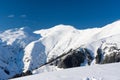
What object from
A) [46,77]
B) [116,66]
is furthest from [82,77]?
[116,66]

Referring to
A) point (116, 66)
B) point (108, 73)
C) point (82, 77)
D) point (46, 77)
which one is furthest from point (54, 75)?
point (116, 66)

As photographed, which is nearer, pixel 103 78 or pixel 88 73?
pixel 103 78

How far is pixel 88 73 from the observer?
24.8 metres

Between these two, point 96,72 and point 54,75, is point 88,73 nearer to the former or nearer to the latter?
point 96,72

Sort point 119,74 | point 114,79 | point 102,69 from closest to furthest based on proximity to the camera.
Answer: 1. point 114,79
2. point 119,74
3. point 102,69

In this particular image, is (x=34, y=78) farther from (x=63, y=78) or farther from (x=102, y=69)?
(x=102, y=69)

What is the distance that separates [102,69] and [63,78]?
13.9 feet

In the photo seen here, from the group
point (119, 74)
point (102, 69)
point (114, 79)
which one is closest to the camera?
point (114, 79)

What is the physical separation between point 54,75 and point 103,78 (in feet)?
13.2

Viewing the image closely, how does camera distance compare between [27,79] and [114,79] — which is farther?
[27,79]

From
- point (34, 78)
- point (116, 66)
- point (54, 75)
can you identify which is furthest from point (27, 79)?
point (116, 66)

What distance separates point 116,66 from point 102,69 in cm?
201

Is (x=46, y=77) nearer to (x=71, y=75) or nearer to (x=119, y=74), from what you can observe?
(x=71, y=75)

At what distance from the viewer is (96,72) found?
25.1 meters
